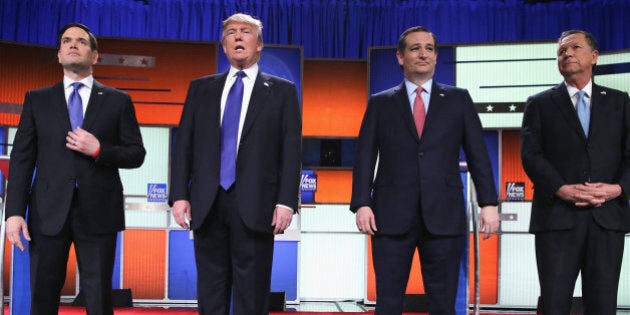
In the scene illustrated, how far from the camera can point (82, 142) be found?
8.71 ft

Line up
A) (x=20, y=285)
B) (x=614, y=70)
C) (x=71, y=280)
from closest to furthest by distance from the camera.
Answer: (x=20, y=285) → (x=614, y=70) → (x=71, y=280)

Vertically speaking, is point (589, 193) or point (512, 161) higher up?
point (512, 161)

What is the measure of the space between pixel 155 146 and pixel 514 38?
11.5 feet

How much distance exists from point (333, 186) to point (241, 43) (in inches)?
150

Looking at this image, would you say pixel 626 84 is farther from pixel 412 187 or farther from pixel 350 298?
pixel 412 187

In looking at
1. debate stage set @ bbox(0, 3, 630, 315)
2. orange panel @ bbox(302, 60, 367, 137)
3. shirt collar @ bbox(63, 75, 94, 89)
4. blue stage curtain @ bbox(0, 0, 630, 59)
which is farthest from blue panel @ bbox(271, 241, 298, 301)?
shirt collar @ bbox(63, 75, 94, 89)

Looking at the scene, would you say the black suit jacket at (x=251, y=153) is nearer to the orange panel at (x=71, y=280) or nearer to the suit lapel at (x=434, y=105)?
the suit lapel at (x=434, y=105)

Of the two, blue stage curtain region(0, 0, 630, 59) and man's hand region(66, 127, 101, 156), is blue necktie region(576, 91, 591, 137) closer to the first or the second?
man's hand region(66, 127, 101, 156)

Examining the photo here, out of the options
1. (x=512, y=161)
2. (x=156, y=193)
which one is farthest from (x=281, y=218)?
(x=512, y=161)

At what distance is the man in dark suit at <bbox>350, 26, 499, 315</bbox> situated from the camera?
104 inches

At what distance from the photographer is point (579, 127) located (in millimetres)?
2877

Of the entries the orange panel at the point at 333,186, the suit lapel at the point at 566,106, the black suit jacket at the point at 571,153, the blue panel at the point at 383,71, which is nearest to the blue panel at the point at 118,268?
the orange panel at the point at 333,186

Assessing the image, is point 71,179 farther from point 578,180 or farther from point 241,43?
point 578,180

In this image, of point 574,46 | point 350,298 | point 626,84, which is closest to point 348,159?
point 350,298
